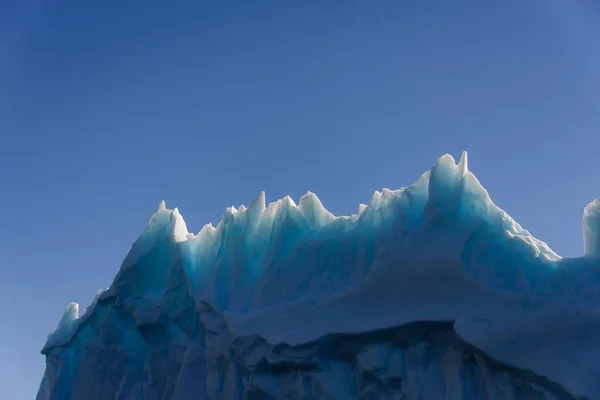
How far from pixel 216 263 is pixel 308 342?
256 centimetres

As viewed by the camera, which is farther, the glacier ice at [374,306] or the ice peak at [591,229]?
the ice peak at [591,229]

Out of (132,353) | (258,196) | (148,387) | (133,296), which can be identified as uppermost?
(258,196)

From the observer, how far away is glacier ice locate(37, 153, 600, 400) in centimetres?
696

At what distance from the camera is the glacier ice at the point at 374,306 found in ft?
22.8

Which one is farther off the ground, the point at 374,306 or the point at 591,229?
the point at 591,229

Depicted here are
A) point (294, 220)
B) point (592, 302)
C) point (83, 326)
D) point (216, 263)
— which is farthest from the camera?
point (83, 326)

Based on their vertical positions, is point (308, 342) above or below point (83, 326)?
below

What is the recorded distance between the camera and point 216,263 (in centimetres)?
1020

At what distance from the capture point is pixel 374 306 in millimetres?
7977

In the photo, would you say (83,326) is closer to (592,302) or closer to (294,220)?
(294,220)

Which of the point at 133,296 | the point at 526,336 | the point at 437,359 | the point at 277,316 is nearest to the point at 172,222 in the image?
the point at 133,296

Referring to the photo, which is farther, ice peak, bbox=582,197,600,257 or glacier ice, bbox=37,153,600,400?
ice peak, bbox=582,197,600,257

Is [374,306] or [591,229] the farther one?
[374,306]

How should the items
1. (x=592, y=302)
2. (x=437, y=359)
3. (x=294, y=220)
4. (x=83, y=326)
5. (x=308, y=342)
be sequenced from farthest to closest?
1. (x=83, y=326)
2. (x=294, y=220)
3. (x=308, y=342)
4. (x=437, y=359)
5. (x=592, y=302)
